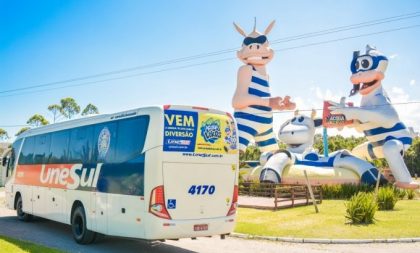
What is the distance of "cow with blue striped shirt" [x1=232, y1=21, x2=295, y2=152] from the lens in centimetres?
2875

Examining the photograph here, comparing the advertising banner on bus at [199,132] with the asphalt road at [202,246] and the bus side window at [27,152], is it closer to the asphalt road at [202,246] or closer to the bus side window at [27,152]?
the asphalt road at [202,246]

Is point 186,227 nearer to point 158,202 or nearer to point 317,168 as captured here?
point 158,202

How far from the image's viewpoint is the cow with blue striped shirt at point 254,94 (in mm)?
28750

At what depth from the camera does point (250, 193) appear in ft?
79.4

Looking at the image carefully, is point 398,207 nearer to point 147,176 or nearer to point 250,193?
point 250,193

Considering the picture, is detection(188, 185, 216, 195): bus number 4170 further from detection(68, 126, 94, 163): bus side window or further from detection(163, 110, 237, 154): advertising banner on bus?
detection(68, 126, 94, 163): bus side window

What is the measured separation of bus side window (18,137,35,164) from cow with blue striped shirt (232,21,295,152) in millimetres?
15898

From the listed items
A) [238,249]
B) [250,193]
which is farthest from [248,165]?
[238,249]

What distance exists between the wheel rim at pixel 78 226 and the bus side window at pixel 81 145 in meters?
1.60

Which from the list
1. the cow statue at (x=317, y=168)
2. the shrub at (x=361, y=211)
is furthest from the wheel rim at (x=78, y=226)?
the cow statue at (x=317, y=168)

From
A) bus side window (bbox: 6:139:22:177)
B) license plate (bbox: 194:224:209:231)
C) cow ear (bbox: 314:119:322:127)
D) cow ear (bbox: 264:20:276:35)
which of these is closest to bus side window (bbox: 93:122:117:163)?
license plate (bbox: 194:224:209:231)

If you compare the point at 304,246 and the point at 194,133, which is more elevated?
the point at 194,133

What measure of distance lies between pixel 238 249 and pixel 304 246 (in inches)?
77.7

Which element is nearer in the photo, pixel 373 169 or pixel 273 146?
pixel 373 169
